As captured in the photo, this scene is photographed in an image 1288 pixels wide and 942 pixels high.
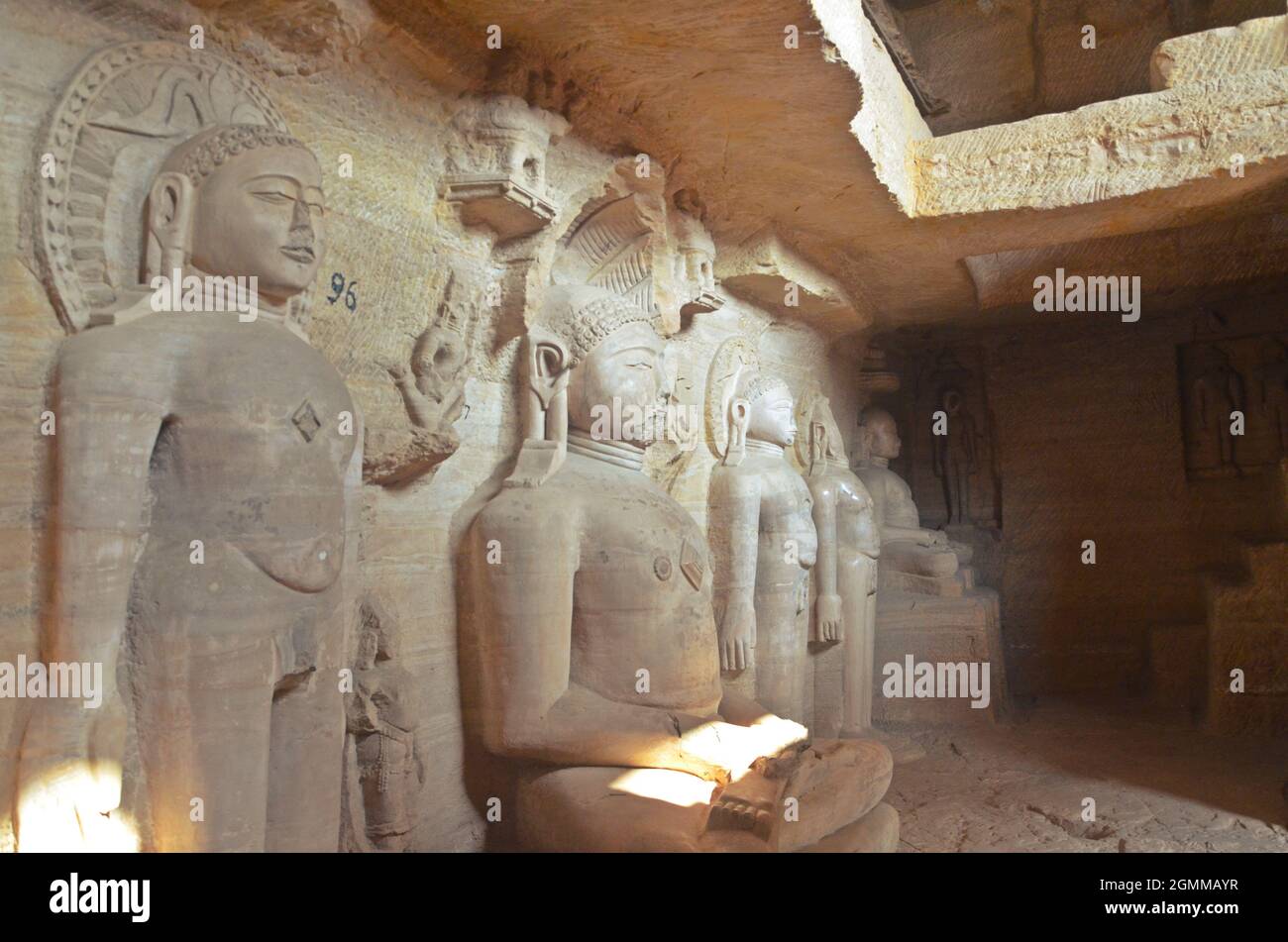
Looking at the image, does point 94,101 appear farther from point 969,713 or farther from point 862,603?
point 969,713

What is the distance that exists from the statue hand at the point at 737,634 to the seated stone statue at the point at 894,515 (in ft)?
8.04

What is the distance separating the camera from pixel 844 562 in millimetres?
6281

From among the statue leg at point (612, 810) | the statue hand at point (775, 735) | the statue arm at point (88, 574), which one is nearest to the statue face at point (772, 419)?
the statue hand at point (775, 735)

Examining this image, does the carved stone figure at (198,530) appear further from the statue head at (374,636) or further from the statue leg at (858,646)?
the statue leg at (858,646)

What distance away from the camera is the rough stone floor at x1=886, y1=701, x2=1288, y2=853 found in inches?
181

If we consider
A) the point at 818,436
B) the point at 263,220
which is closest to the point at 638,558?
the point at 263,220

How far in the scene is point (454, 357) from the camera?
3.37m

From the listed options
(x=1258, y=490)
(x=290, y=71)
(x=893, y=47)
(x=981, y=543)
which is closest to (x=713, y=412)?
(x=893, y=47)

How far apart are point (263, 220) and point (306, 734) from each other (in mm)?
1321

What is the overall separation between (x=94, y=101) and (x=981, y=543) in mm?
7673

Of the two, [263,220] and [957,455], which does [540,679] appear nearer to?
[263,220]

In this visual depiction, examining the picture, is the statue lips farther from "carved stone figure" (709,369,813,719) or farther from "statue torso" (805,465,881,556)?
"statue torso" (805,465,881,556)

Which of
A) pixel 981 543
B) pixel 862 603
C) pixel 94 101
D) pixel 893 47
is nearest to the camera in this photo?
pixel 94 101

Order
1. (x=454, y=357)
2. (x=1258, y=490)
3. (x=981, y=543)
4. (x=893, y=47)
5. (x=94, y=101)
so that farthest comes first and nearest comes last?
(x=981, y=543) < (x=1258, y=490) < (x=893, y=47) < (x=454, y=357) < (x=94, y=101)
